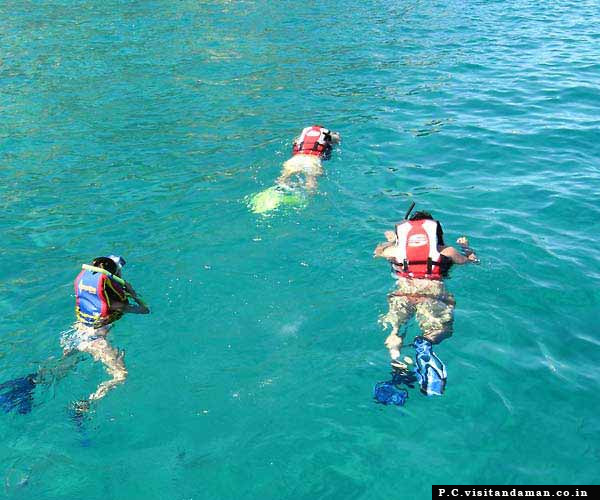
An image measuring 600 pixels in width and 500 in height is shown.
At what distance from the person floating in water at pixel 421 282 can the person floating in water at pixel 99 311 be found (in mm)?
3761

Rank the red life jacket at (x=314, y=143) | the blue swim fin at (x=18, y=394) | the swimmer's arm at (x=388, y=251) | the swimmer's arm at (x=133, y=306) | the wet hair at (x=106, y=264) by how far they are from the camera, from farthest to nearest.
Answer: the red life jacket at (x=314, y=143)
the swimmer's arm at (x=388, y=251)
the swimmer's arm at (x=133, y=306)
the wet hair at (x=106, y=264)
the blue swim fin at (x=18, y=394)

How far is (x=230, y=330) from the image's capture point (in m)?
7.77

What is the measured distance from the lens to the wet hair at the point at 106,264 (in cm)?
739

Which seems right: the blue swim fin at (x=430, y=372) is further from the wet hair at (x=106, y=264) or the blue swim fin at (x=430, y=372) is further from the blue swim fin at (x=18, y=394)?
the blue swim fin at (x=18, y=394)

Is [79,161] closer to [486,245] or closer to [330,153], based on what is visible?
[330,153]

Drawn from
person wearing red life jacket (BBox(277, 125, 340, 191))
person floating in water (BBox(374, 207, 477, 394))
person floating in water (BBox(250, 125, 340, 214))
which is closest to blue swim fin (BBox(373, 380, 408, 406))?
person floating in water (BBox(374, 207, 477, 394))

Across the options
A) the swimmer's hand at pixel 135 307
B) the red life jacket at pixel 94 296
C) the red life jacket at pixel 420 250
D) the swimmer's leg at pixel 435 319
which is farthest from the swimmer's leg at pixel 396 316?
the red life jacket at pixel 94 296

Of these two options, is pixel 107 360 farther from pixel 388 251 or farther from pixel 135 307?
pixel 388 251

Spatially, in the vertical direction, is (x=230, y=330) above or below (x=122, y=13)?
below

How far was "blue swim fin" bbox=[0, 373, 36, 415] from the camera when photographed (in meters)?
6.54

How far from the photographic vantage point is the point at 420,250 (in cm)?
789

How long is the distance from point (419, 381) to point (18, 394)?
16.5ft

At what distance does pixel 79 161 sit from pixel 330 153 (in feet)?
20.0

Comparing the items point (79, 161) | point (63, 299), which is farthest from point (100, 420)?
point (79, 161)
